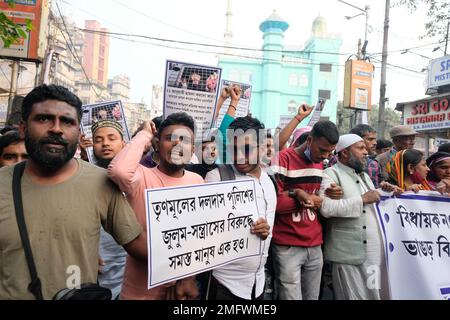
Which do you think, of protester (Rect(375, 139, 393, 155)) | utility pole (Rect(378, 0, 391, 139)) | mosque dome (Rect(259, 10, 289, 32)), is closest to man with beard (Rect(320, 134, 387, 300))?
protester (Rect(375, 139, 393, 155))

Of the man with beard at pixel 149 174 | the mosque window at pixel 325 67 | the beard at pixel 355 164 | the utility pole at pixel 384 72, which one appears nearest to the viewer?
the man with beard at pixel 149 174

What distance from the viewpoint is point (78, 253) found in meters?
1.73

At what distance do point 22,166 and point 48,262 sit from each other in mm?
509

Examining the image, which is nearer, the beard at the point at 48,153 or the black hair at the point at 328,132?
the beard at the point at 48,153

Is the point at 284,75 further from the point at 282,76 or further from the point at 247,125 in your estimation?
the point at 247,125

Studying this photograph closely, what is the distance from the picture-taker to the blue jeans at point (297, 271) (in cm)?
297

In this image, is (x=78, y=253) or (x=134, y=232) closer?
(x=78, y=253)

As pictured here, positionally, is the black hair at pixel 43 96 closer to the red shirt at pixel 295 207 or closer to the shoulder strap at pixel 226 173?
the shoulder strap at pixel 226 173

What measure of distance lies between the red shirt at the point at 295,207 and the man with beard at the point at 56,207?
1.48 metres

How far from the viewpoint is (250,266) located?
8.15 feet

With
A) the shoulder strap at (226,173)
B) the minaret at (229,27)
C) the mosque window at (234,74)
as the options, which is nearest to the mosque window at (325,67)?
the mosque window at (234,74)

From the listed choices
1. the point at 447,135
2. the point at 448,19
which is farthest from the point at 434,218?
the point at 448,19

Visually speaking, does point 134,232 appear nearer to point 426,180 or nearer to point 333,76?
point 426,180

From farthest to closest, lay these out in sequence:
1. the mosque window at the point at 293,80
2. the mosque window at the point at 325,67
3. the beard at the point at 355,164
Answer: the mosque window at the point at 293,80 < the mosque window at the point at 325,67 < the beard at the point at 355,164
